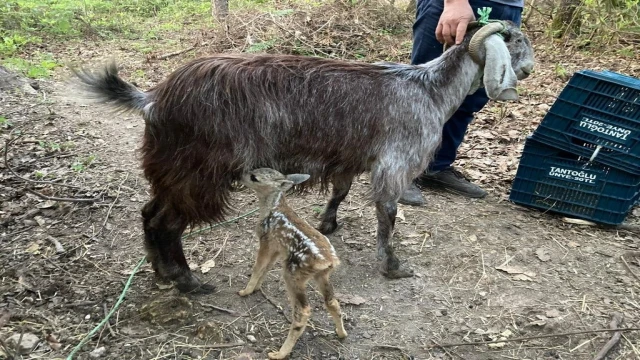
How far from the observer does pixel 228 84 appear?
304 cm

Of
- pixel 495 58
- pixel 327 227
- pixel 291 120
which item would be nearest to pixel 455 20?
pixel 495 58

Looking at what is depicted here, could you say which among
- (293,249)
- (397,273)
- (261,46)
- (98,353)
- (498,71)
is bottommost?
(98,353)

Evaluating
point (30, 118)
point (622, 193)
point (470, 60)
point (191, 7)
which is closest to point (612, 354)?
point (622, 193)

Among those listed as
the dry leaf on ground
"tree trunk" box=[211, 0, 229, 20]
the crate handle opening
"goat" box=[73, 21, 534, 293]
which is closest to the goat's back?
"goat" box=[73, 21, 534, 293]

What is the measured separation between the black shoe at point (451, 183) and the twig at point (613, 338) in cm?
174

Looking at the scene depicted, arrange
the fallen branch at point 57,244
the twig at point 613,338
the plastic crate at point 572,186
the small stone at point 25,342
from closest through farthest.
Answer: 1. the small stone at point 25,342
2. the twig at point 613,338
3. the fallen branch at point 57,244
4. the plastic crate at point 572,186

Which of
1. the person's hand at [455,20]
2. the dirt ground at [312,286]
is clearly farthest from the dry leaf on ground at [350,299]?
the person's hand at [455,20]

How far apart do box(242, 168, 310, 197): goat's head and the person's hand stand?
63.5 inches

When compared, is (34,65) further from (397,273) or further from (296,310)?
(296,310)

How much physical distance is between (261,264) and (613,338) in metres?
2.22

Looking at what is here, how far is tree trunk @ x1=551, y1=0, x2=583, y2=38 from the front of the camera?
28.7 feet

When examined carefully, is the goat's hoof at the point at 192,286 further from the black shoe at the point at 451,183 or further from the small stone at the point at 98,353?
the black shoe at the point at 451,183

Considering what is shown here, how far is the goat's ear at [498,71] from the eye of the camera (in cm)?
354

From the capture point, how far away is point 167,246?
3.30m
